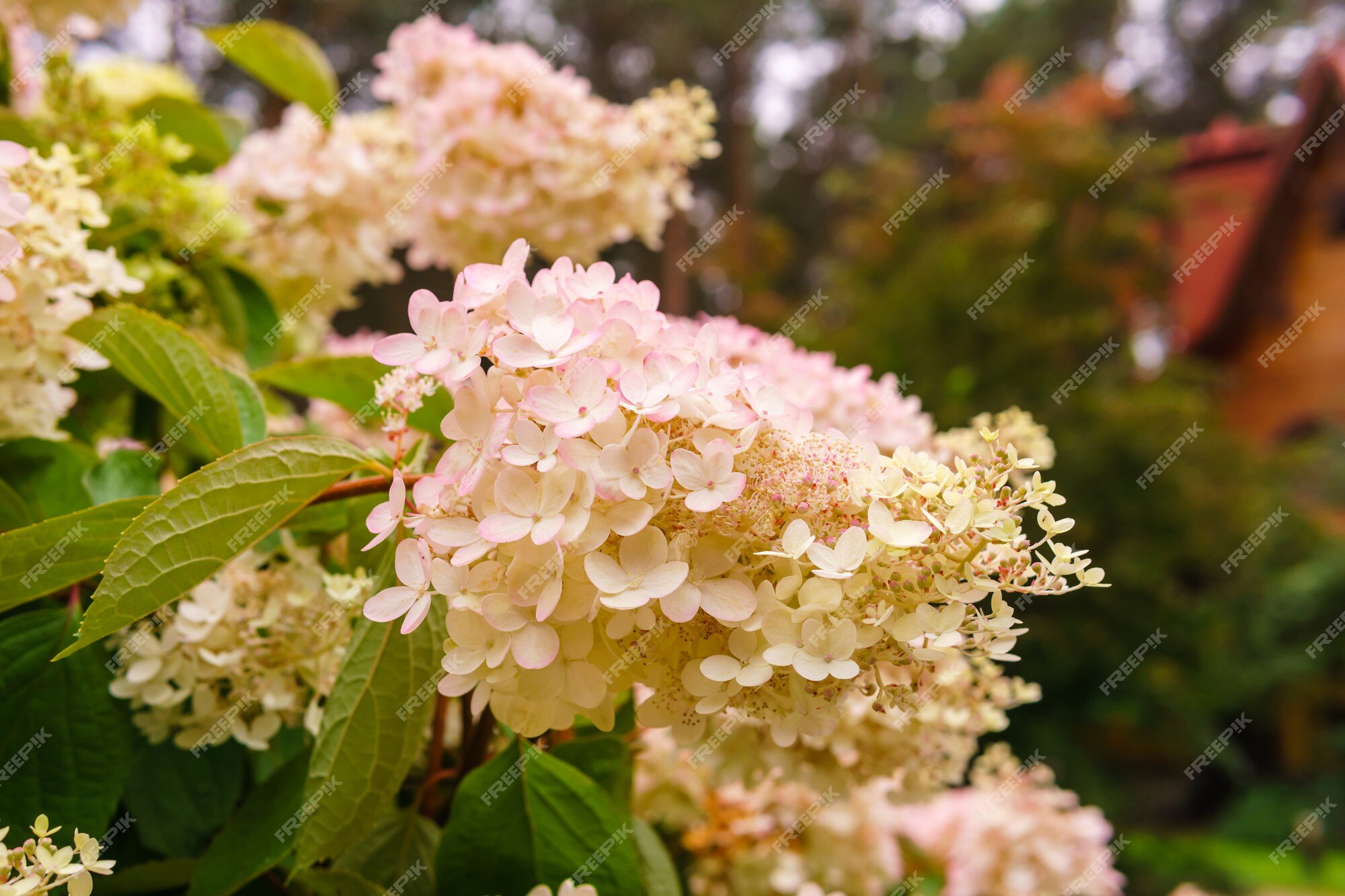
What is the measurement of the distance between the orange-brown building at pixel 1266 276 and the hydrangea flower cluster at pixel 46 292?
231 inches

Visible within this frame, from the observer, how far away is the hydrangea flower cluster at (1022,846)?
1040 millimetres

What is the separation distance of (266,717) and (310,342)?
0.54 m

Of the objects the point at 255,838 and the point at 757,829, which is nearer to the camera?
the point at 255,838

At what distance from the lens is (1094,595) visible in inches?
179

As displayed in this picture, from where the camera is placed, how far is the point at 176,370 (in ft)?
1.66

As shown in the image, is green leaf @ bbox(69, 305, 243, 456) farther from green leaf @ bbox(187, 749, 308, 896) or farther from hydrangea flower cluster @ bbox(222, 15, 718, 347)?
hydrangea flower cluster @ bbox(222, 15, 718, 347)

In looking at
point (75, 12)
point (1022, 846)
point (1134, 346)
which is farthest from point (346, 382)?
point (1134, 346)

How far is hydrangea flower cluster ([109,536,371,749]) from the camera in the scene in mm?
491

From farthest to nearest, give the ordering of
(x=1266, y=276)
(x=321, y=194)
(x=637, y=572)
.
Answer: (x=1266, y=276)
(x=321, y=194)
(x=637, y=572)

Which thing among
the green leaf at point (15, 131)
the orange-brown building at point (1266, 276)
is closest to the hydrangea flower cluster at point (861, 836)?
the green leaf at point (15, 131)

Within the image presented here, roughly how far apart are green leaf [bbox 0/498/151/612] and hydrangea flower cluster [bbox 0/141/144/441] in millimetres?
121

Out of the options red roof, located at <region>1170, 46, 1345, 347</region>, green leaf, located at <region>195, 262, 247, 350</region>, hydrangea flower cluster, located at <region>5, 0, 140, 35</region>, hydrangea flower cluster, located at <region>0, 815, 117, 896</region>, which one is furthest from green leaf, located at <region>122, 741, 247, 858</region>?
red roof, located at <region>1170, 46, 1345, 347</region>

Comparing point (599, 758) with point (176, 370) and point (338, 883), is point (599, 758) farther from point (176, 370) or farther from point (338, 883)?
point (176, 370)

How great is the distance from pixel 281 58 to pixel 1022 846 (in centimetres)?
115
